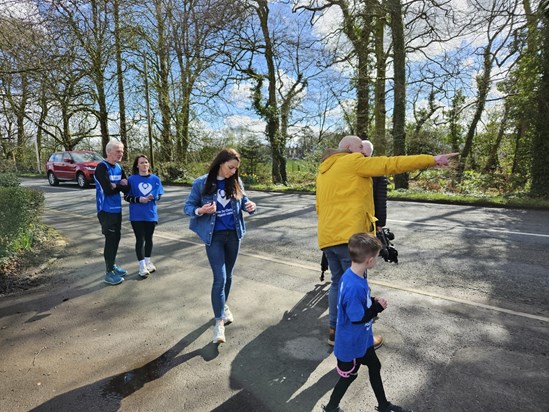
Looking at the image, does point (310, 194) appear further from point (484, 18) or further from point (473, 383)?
point (473, 383)

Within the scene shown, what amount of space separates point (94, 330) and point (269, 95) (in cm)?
1948

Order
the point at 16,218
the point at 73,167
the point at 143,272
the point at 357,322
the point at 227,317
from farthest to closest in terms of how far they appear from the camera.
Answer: the point at 73,167 < the point at 16,218 < the point at 143,272 < the point at 227,317 < the point at 357,322

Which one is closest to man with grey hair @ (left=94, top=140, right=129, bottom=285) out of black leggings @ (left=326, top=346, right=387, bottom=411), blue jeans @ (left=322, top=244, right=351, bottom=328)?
blue jeans @ (left=322, top=244, right=351, bottom=328)

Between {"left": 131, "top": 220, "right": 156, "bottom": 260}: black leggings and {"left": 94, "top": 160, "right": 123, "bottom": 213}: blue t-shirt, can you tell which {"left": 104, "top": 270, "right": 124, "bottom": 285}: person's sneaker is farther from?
{"left": 94, "top": 160, "right": 123, "bottom": 213}: blue t-shirt

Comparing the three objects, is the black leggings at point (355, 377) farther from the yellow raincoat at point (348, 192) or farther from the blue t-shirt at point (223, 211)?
the blue t-shirt at point (223, 211)

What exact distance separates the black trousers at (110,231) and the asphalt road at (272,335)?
1.32 ft

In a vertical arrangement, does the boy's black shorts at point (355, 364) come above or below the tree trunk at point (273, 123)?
below

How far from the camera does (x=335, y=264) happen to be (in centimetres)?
338

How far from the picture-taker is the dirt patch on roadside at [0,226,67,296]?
5115mm

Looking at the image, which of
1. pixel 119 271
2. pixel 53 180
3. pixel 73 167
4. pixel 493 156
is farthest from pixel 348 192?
pixel 53 180

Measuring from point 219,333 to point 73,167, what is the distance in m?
18.6

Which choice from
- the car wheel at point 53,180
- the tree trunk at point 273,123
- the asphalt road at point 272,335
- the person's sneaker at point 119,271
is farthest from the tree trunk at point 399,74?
the car wheel at point 53,180

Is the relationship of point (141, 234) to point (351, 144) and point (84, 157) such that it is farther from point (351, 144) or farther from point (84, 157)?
point (84, 157)

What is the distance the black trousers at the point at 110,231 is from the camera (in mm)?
5094
